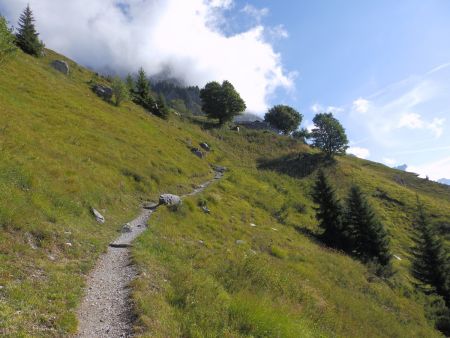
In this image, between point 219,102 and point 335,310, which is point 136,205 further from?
point 219,102

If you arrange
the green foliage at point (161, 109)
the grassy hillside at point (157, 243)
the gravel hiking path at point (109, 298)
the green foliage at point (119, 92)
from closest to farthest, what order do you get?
the gravel hiking path at point (109, 298) → the grassy hillside at point (157, 243) → the green foliage at point (119, 92) → the green foliage at point (161, 109)

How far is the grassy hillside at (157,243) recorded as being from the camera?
976 centimetres

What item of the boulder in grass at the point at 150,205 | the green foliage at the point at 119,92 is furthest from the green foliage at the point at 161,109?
the boulder in grass at the point at 150,205

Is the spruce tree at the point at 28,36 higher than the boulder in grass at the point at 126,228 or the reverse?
higher

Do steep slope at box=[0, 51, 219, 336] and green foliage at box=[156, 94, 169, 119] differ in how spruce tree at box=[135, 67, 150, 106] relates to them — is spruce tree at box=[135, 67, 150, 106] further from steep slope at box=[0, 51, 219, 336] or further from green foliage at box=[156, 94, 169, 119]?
steep slope at box=[0, 51, 219, 336]

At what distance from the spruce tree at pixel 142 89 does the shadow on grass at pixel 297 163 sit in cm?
3117

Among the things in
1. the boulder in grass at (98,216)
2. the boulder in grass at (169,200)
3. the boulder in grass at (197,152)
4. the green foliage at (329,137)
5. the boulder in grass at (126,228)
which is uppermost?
the green foliage at (329,137)

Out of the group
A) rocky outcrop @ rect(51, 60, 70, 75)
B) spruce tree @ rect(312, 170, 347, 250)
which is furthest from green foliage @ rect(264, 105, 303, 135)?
spruce tree @ rect(312, 170, 347, 250)

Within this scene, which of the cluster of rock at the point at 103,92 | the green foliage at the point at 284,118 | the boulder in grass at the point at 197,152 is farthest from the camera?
the green foliage at the point at 284,118

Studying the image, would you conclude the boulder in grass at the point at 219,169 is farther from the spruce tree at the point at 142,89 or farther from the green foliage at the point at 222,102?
the green foliage at the point at 222,102

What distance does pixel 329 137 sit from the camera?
9650cm

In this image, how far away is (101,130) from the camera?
123 feet

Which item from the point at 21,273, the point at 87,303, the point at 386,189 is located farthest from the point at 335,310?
the point at 386,189

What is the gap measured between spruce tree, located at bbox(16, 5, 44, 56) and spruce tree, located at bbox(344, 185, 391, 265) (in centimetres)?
6235
